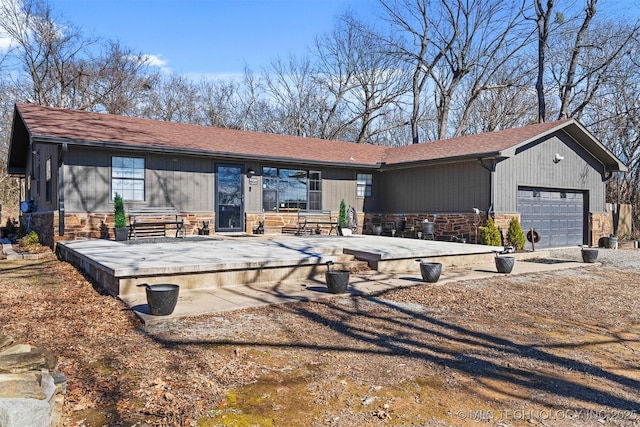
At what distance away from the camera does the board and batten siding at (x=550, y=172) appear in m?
12.8

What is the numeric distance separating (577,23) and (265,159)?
693 inches

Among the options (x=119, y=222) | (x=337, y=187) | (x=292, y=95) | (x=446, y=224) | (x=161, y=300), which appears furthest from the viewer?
→ (x=292, y=95)

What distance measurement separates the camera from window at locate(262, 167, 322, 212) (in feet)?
45.0

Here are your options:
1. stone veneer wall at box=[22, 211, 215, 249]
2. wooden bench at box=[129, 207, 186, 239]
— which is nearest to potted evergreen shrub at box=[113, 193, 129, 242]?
wooden bench at box=[129, 207, 186, 239]

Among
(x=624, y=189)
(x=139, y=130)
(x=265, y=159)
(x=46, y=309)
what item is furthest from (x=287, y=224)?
(x=624, y=189)

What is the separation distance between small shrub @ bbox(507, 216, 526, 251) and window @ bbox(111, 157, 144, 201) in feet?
32.7

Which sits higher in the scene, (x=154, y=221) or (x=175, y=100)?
(x=175, y=100)

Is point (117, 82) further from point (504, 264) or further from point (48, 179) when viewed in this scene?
point (504, 264)

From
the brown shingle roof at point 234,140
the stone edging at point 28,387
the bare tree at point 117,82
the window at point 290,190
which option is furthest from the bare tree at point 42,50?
the stone edging at point 28,387

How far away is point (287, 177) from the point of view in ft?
46.4

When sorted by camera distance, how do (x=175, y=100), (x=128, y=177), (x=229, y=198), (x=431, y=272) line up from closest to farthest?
(x=431, y=272)
(x=128, y=177)
(x=229, y=198)
(x=175, y=100)

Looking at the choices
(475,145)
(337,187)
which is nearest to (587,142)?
(475,145)

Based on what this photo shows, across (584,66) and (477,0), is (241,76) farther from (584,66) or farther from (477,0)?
(584,66)

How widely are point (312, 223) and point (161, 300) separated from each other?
9.90 meters
